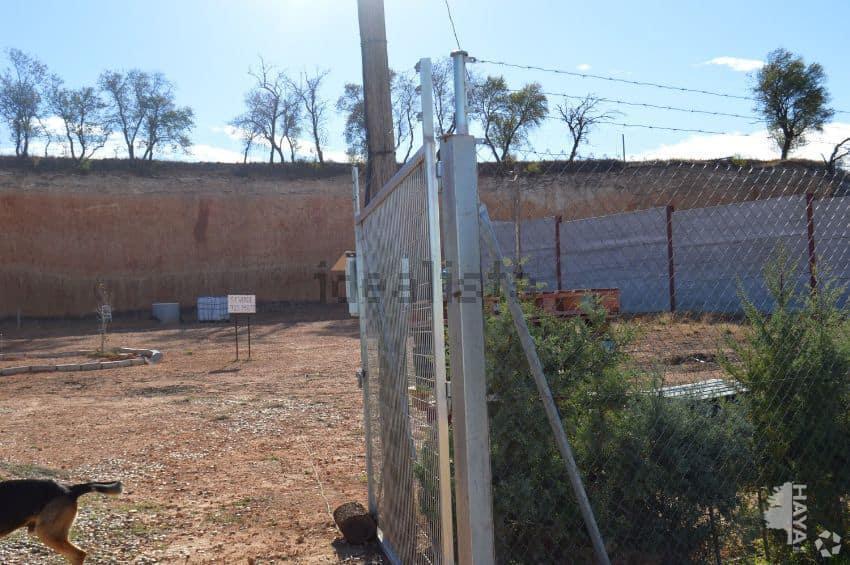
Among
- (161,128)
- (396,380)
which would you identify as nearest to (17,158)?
(161,128)

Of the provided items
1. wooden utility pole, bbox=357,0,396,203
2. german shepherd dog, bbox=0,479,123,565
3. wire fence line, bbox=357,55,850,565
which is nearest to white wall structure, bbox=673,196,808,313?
wire fence line, bbox=357,55,850,565

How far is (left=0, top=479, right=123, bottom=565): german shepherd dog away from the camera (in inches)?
179

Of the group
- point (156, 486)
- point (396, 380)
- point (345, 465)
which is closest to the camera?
point (396, 380)

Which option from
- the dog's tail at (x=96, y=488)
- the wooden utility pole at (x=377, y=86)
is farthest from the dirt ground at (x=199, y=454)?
the wooden utility pole at (x=377, y=86)

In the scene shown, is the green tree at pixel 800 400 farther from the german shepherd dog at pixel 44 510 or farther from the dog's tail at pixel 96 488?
the german shepherd dog at pixel 44 510

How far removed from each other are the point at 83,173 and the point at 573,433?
139 feet

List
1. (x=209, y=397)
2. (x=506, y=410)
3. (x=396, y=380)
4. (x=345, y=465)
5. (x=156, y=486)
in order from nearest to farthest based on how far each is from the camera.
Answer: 1. (x=506, y=410)
2. (x=396, y=380)
3. (x=156, y=486)
4. (x=345, y=465)
5. (x=209, y=397)

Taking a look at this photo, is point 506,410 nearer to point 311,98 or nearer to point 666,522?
point 666,522

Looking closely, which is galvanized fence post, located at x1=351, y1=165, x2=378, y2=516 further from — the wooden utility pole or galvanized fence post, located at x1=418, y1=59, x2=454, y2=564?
galvanized fence post, located at x1=418, y1=59, x2=454, y2=564

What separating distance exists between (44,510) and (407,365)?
2.55 metres

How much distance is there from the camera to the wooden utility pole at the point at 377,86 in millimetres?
5742

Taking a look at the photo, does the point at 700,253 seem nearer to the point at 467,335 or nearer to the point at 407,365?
the point at 407,365

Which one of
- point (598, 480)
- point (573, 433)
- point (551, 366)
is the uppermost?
point (551, 366)

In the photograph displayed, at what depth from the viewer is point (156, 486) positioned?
22.7 feet
